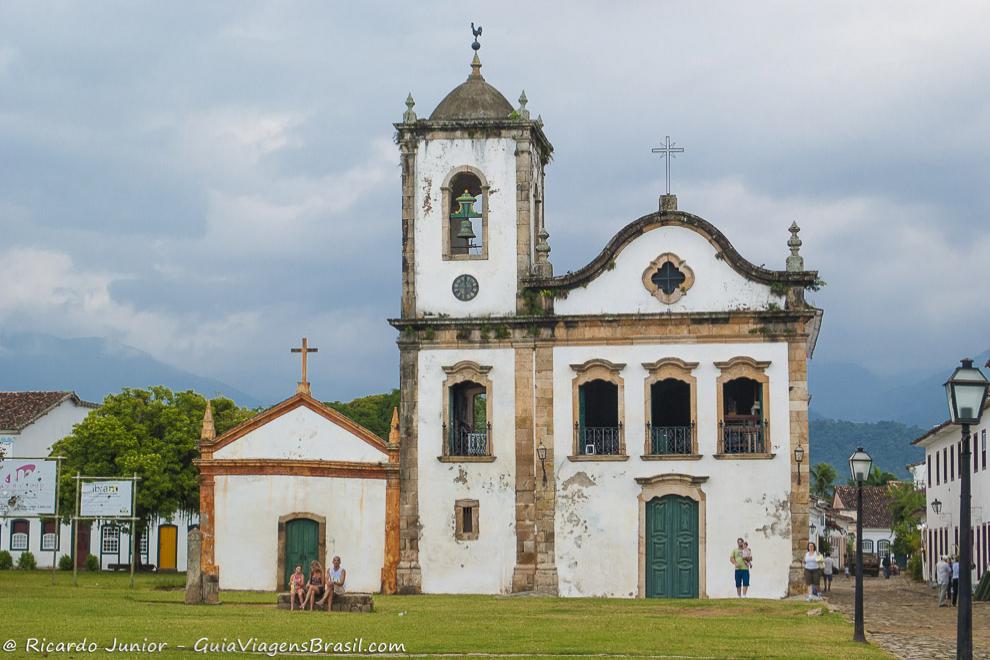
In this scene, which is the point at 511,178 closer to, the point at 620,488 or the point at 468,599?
the point at 620,488

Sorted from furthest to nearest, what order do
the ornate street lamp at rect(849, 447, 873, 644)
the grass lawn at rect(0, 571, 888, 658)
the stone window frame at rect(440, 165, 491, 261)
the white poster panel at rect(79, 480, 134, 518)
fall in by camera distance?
1. the stone window frame at rect(440, 165, 491, 261)
2. the white poster panel at rect(79, 480, 134, 518)
3. the ornate street lamp at rect(849, 447, 873, 644)
4. the grass lawn at rect(0, 571, 888, 658)

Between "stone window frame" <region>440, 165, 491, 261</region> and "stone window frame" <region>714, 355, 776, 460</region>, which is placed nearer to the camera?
"stone window frame" <region>714, 355, 776, 460</region>

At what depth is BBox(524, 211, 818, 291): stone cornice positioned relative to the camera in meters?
34.9

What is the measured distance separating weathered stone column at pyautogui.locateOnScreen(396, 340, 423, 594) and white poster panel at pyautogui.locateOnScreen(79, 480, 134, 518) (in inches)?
249

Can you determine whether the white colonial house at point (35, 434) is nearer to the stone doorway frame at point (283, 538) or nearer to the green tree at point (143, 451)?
the green tree at point (143, 451)

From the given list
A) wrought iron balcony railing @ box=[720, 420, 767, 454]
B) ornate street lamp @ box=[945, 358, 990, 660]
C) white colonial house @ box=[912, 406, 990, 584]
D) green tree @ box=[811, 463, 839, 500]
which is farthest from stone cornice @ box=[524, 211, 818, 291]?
green tree @ box=[811, 463, 839, 500]

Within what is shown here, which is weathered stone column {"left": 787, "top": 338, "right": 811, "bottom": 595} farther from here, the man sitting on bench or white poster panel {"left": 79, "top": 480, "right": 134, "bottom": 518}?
white poster panel {"left": 79, "top": 480, "right": 134, "bottom": 518}

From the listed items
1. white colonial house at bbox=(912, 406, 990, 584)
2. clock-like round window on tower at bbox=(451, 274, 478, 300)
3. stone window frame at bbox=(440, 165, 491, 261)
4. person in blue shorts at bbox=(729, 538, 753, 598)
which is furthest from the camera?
white colonial house at bbox=(912, 406, 990, 584)

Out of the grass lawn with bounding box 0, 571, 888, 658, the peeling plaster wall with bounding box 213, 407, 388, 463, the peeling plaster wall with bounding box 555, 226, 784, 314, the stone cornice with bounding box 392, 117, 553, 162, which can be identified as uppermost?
the stone cornice with bounding box 392, 117, 553, 162

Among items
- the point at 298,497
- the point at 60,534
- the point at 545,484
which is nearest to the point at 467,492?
the point at 545,484

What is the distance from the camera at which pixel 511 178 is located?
3659 centimetres

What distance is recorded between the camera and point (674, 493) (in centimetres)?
3491

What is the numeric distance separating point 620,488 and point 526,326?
424cm

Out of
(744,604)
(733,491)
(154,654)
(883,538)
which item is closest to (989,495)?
(733,491)
